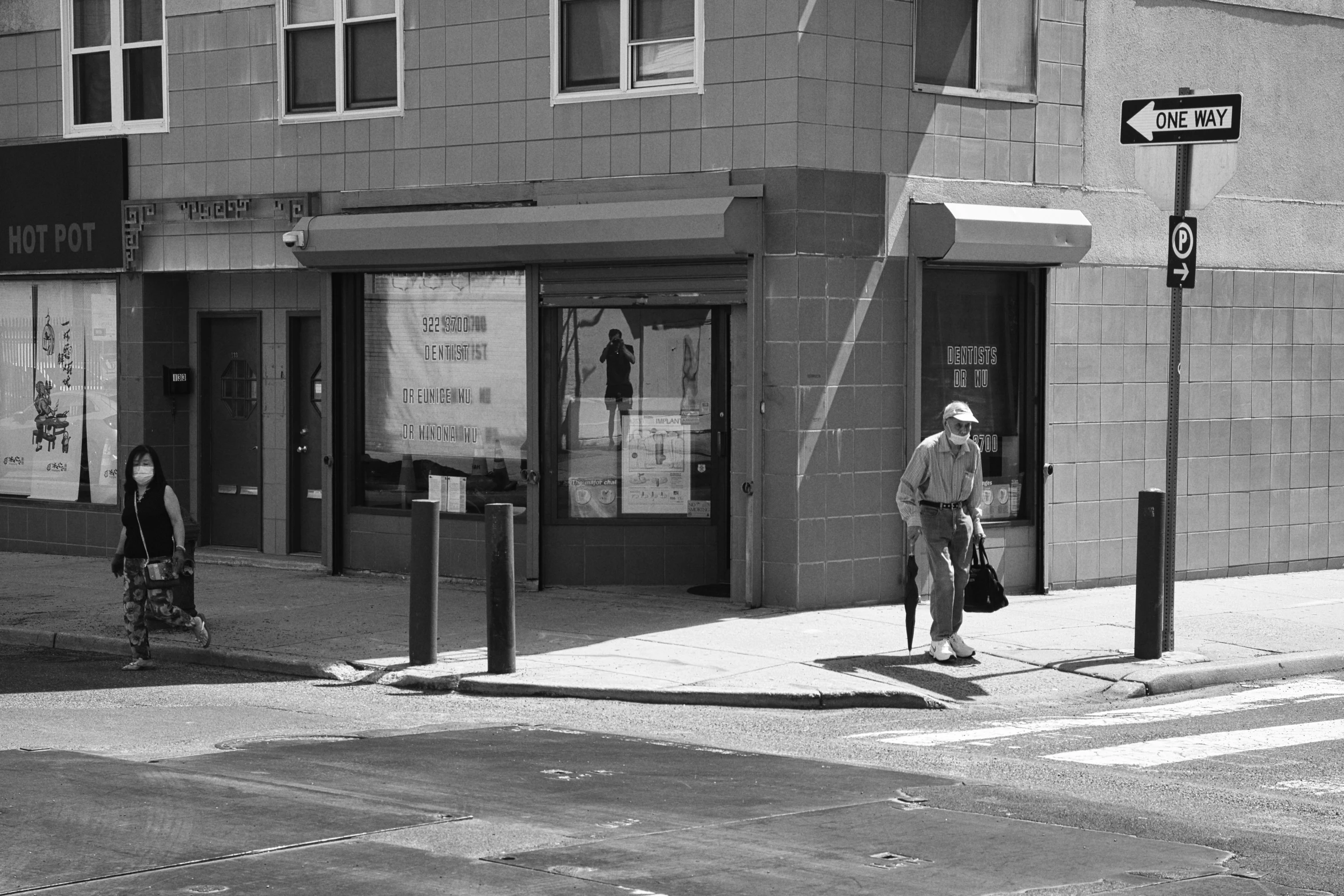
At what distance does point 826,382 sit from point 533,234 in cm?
287

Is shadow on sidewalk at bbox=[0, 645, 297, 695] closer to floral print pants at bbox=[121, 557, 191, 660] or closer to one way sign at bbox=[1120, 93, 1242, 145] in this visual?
floral print pants at bbox=[121, 557, 191, 660]

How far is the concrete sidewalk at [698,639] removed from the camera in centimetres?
1192

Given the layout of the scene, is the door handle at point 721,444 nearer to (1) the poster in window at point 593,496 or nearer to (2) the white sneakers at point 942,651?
(1) the poster in window at point 593,496

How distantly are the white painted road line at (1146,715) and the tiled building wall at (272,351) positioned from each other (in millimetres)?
9528

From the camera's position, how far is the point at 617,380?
15938mm

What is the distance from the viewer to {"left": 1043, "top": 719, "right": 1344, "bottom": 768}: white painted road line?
9.42 metres

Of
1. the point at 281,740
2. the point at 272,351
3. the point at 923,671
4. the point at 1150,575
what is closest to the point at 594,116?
the point at 272,351

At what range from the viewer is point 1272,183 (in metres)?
17.7

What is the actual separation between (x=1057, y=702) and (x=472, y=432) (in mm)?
6844

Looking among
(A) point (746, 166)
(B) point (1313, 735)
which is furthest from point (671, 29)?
(B) point (1313, 735)

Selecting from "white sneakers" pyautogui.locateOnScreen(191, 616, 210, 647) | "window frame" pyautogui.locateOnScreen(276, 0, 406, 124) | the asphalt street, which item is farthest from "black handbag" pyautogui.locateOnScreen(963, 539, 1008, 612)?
"window frame" pyautogui.locateOnScreen(276, 0, 406, 124)

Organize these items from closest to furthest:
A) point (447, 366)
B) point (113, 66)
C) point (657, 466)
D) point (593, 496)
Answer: point (657, 466) → point (593, 496) → point (447, 366) → point (113, 66)

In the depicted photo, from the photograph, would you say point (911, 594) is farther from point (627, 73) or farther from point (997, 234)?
point (627, 73)

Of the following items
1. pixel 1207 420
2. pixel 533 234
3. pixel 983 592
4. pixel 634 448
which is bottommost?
pixel 983 592
